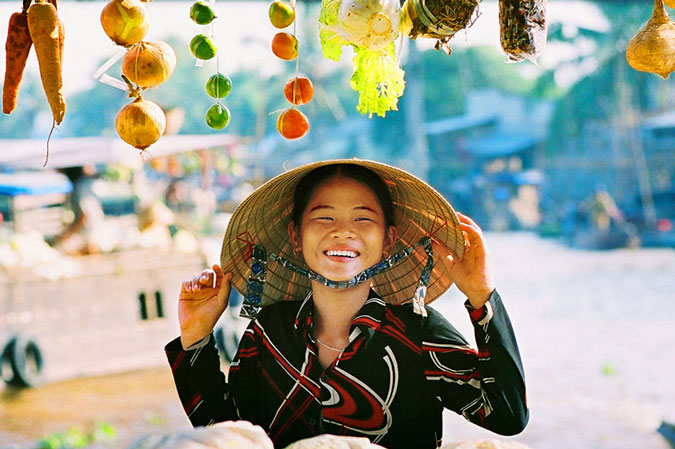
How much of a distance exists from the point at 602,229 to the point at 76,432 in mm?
13153

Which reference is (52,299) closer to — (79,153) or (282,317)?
(79,153)

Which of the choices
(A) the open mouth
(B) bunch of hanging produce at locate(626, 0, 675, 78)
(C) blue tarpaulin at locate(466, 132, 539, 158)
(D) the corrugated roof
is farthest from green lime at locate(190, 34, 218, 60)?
(C) blue tarpaulin at locate(466, 132, 539, 158)

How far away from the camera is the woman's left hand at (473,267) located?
55.9 inches

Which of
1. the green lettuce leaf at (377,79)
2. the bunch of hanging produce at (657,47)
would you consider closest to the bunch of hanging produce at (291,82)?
the green lettuce leaf at (377,79)

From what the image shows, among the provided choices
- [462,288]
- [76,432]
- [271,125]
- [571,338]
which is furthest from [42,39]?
[271,125]

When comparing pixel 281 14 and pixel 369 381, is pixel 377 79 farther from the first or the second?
pixel 369 381

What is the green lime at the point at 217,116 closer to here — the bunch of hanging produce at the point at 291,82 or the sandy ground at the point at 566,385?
the bunch of hanging produce at the point at 291,82

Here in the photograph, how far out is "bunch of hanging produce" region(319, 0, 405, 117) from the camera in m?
1.25

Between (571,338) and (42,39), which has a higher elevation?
(42,39)

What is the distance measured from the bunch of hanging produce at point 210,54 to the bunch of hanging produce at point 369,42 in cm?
21

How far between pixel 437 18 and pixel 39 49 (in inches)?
27.6

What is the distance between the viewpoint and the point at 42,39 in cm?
126

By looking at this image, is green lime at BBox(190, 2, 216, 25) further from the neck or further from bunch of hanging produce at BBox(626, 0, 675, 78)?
bunch of hanging produce at BBox(626, 0, 675, 78)

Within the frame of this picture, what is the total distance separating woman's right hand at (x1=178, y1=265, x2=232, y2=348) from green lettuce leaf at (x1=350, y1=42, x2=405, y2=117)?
0.49m
